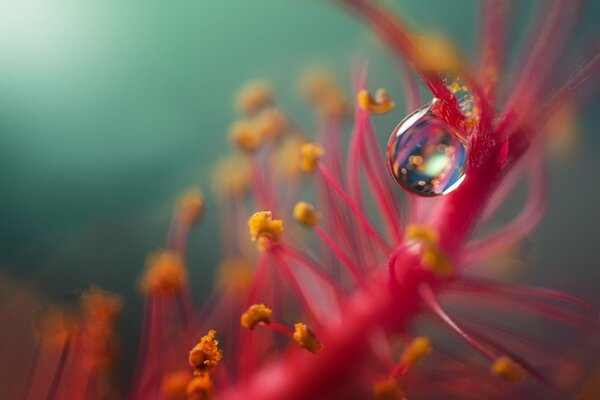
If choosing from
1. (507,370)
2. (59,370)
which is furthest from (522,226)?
(59,370)

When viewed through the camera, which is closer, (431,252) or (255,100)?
(431,252)

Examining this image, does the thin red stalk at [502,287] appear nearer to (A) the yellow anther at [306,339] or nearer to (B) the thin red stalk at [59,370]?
(A) the yellow anther at [306,339]

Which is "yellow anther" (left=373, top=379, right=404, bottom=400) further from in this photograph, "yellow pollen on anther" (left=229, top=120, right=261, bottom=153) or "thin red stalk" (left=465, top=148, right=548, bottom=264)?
"yellow pollen on anther" (left=229, top=120, right=261, bottom=153)

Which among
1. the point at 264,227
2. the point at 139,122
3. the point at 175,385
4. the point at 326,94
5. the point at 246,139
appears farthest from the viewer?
the point at 139,122

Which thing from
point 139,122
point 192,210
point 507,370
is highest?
point 139,122

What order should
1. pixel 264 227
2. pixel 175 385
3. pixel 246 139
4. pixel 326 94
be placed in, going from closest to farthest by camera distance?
pixel 264 227, pixel 175 385, pixel 246 139, pixel 326 94

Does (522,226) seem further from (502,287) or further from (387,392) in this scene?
(387,392)
